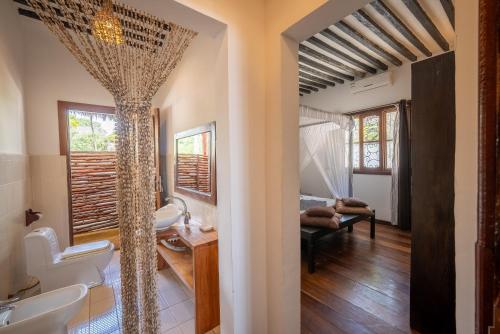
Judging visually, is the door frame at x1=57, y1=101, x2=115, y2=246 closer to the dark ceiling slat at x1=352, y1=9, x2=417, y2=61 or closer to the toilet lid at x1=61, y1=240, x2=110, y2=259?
the toilet lid at x1=61, y1=240, x2=110, y2=259

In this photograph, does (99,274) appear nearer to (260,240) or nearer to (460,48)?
(260,240)

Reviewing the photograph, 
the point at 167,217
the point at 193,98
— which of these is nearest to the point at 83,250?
the point at 167,217

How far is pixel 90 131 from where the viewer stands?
3.02 meters

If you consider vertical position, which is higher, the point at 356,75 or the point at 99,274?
the point at 356,75

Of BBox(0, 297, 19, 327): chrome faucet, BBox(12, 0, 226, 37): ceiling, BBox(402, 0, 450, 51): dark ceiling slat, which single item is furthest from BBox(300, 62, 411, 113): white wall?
BBox(0, 297, 19, 327): chrome faucet

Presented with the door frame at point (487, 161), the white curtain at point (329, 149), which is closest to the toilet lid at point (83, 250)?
the door frame at point (487, 161)

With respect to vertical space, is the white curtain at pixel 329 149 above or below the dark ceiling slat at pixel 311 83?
below

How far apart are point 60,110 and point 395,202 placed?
5.31 m

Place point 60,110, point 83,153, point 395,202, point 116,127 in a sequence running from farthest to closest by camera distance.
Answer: point 395,202 < point 83,153 < point 60,110 < point 116,127

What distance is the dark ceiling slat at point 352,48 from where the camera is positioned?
2549mm

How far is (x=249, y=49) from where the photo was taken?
1220 millimetres

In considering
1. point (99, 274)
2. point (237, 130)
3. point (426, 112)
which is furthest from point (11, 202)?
point (426, 112)

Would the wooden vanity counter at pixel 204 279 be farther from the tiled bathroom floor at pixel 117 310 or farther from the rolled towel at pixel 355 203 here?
the rolled towel at pixel 355 203

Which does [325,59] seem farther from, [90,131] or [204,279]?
[90,131]
